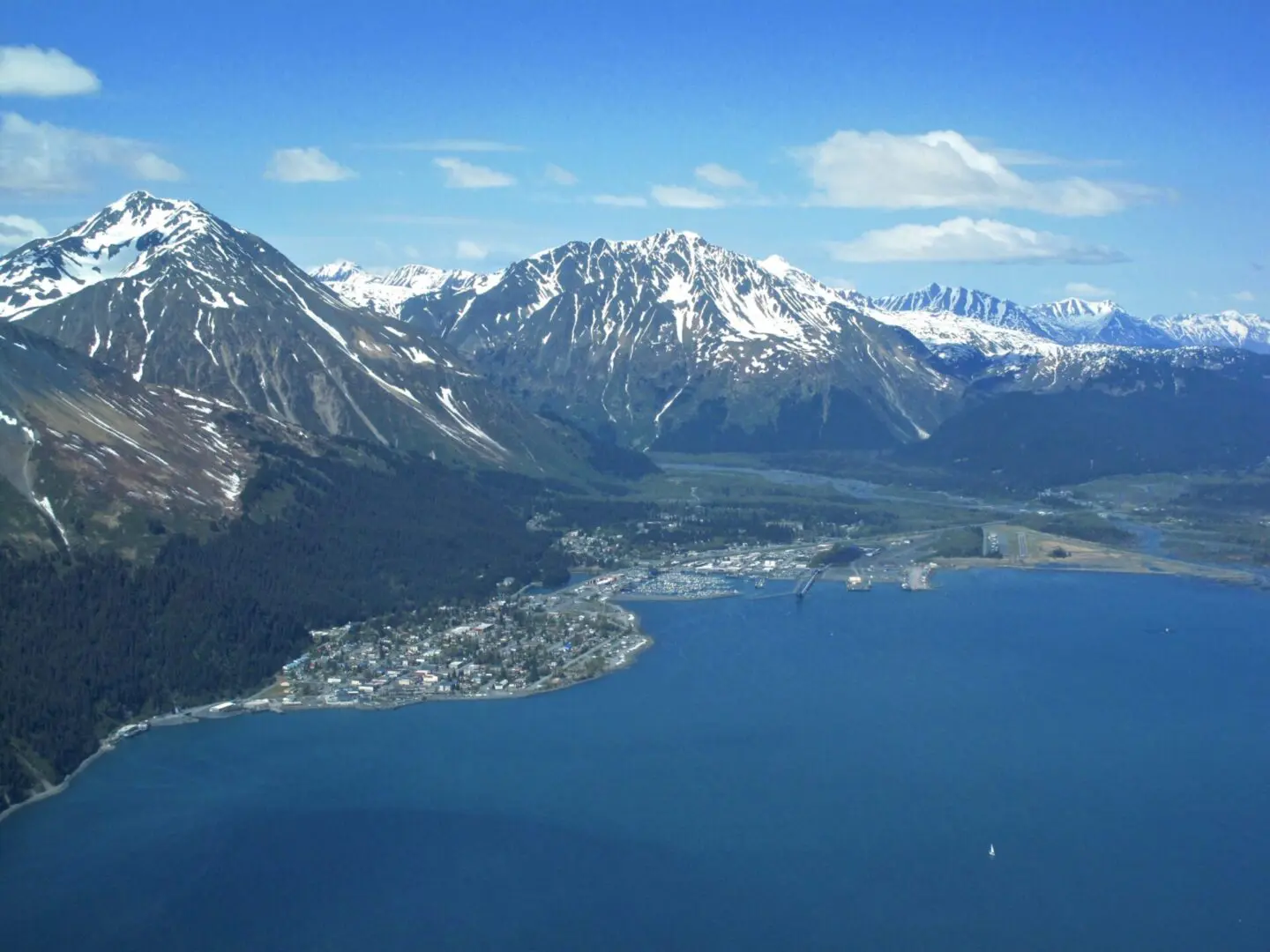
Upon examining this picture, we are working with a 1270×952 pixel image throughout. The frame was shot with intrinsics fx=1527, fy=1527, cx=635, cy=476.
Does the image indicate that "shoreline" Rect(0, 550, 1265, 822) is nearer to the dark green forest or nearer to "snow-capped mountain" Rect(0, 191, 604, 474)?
the dark green forest

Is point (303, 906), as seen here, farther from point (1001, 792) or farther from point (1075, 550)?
point (1075, 550)

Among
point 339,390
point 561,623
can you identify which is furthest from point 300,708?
point 339,390

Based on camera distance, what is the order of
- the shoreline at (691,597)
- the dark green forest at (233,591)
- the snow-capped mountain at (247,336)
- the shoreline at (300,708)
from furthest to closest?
1. the snow-capped mountain at (247,336)
2. the dark green forest at (233,591)
3. the shoreline at (691,597)
4. the shoreline at (300,708)

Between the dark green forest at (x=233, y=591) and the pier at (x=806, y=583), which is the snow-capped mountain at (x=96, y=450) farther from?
the pier at (x=806, y=583)


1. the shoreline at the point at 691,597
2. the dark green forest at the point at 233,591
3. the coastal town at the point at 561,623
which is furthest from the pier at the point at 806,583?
the dark green forest at the point at 233,591

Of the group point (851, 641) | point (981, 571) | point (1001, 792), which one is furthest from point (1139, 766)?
point (981, 571)

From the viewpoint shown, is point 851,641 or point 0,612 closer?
point 0,612

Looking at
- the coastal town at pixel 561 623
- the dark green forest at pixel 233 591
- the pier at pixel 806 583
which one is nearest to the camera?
the dark green forest at pixel 233 591
